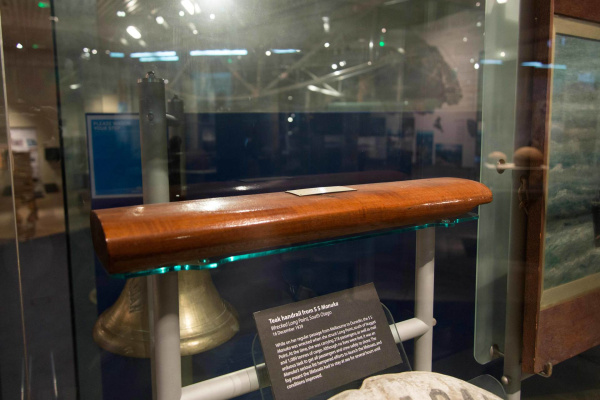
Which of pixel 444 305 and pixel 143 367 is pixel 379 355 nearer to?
pixel 143 367

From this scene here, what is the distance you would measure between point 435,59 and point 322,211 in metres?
1.22

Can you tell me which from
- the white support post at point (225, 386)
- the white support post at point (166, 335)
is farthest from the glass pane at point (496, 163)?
the white support post at point (166, 335)

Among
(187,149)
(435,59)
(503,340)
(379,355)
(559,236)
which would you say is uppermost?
(435,59)

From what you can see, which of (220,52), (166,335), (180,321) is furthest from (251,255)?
(220,52)

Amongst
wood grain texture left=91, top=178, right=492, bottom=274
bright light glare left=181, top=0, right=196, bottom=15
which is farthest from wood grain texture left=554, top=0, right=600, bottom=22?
bright light glare left=181, top=0, right=196, bottom=15

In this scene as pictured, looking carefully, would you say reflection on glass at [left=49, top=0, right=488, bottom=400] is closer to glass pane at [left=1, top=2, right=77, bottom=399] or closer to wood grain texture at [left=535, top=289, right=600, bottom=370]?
glass pane at [left=1, top=2, right=77, bottom=399]

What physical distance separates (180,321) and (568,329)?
133cm

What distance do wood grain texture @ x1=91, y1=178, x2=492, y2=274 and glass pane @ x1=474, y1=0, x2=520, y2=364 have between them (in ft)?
2.13

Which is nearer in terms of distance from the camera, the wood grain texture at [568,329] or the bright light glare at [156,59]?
the bright light glare at [156,59]

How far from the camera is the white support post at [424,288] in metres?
1.17

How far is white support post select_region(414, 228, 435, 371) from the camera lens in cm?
117

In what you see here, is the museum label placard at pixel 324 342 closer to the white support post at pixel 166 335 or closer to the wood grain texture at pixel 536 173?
the white support post at pixel 166 335

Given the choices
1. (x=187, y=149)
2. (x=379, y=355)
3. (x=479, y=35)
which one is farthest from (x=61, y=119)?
(x=479, y=35)

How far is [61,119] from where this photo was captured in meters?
1.18
